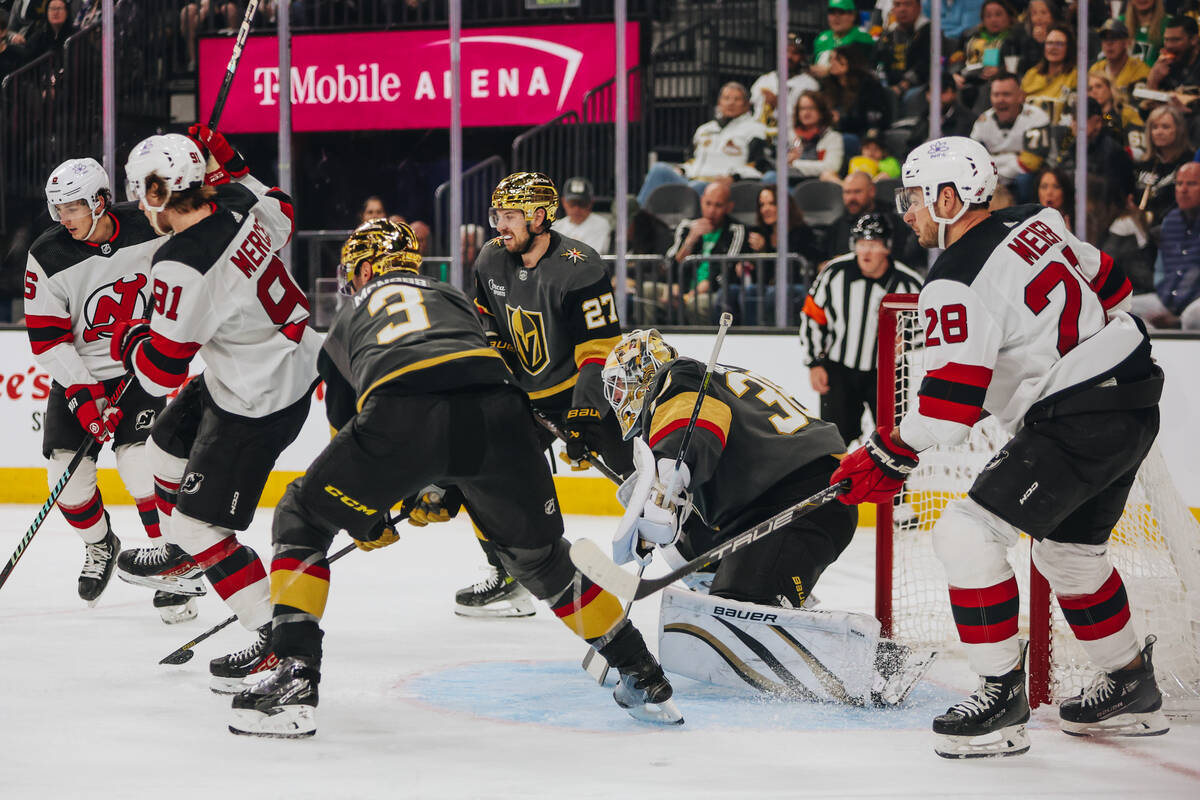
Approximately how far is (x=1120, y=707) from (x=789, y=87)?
408 centimetres

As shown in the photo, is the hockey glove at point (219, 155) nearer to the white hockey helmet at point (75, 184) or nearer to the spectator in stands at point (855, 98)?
the white hockey helmet at point (75, 184)

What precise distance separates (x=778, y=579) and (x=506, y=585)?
1.21 metres

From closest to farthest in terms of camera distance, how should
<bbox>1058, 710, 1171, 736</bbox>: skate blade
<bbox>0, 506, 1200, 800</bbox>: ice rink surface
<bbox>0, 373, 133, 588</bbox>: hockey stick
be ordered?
<bbox>0, 506, 1200, 800</bbox>: ice rink surface
<bbox>1058, 710, 1171, 736</bbox>: skate blade
<bbox>0, 373, 133, 588</bbox>: hockey stick

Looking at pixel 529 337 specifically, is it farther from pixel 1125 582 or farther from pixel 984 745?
pixel 984 745

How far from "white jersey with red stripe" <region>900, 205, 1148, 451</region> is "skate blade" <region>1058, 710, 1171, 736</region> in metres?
0.61

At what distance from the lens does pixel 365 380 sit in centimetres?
270

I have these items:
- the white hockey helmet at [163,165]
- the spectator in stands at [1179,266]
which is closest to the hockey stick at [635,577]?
the white hockey helmet at [163,165]

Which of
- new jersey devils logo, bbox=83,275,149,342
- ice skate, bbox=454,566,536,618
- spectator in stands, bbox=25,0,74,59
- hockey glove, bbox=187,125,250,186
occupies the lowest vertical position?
ice skate, bbox=454,566,536,618

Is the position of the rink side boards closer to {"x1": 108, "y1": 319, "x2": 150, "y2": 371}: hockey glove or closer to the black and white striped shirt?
the black and white striped shirt

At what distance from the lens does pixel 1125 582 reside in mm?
3225

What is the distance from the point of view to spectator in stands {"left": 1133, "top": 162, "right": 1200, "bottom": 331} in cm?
539

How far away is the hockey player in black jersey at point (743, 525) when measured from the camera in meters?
2.94

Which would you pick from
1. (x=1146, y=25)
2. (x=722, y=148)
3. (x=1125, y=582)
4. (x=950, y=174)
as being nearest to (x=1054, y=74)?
(x=1146, y=25)

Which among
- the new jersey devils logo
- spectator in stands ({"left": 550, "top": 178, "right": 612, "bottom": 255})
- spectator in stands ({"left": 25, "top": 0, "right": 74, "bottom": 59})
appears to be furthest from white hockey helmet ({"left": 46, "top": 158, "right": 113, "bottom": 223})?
spectator in stands ({"left": 25, "top": 0, "right": 74, "bottom": 59})
